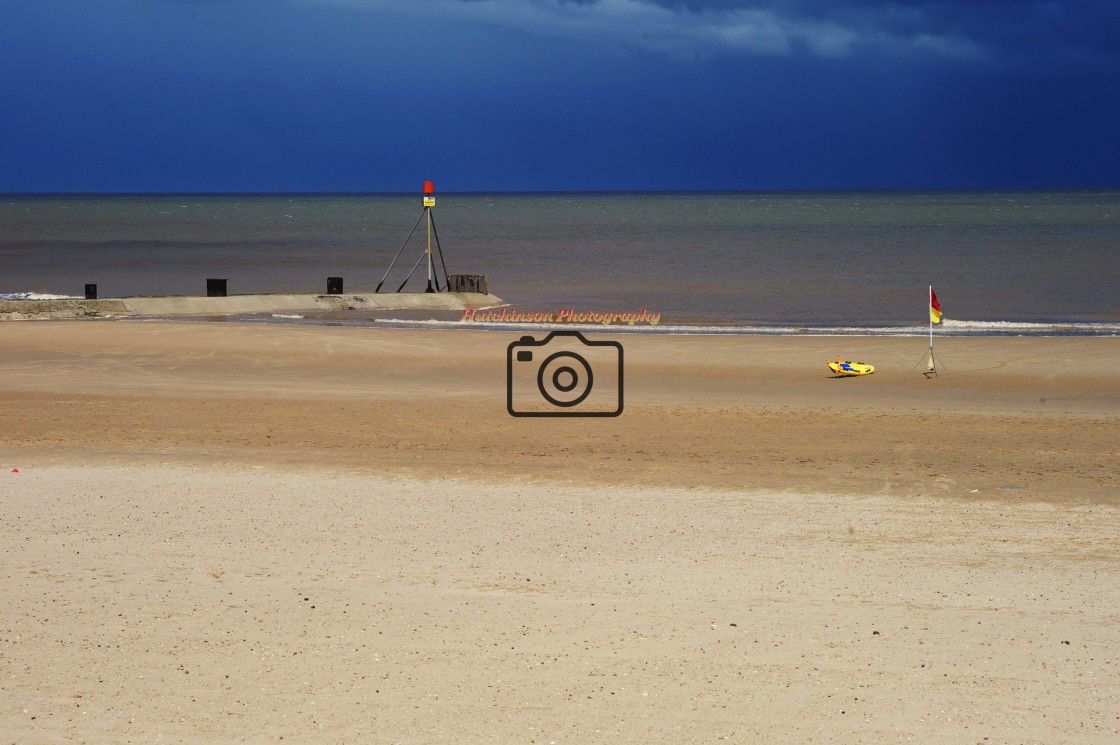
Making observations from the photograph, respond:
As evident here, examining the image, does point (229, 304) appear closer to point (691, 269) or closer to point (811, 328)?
point (811, 328)

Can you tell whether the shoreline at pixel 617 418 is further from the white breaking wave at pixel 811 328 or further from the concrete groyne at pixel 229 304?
the concrete groyne at pixel 229 304

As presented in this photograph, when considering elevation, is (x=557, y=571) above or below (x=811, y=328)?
below

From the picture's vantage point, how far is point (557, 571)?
755 cm

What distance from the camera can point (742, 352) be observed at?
65.1ft

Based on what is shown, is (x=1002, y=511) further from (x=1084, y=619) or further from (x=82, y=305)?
(x=82, y=305)

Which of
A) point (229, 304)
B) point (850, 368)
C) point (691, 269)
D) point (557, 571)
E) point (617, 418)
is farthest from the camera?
point (691, 269)

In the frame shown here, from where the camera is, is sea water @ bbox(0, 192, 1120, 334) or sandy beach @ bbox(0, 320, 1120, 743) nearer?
sandy beach @ bbox(0, 320, 1120, 743)

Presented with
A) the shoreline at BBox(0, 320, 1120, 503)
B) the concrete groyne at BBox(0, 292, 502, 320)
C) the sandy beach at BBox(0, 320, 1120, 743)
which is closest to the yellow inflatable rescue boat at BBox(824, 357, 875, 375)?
the shoreline at BBox(0, 320, 1120, 503)

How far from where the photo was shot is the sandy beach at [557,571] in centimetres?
549

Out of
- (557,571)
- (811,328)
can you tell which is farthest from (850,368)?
(557,571)

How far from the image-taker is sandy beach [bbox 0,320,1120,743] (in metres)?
5.49

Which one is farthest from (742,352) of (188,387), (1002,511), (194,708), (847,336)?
(194,708)

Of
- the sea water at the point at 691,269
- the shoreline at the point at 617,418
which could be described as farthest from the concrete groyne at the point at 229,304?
the shoreline at the point at 617,418

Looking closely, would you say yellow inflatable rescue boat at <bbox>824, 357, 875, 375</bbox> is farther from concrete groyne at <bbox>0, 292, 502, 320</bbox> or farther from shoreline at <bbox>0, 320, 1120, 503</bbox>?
concrete groyne at <bbox>0, 292, 502, 320</bbox>
